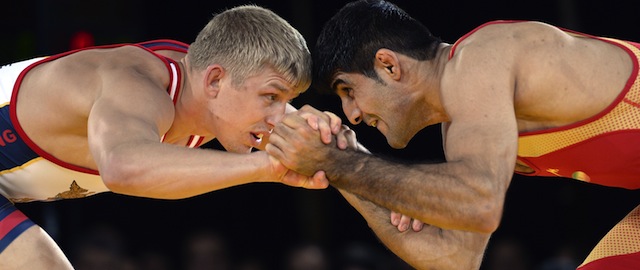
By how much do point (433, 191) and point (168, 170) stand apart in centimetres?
85

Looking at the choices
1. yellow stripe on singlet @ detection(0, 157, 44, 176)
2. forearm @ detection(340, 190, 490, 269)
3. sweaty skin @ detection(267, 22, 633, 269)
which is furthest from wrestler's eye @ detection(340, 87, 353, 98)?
yellow stripe on singlet @ detection(0, 157, 44, 176)

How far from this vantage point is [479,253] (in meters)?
3.79

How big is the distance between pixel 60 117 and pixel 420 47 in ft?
4.48

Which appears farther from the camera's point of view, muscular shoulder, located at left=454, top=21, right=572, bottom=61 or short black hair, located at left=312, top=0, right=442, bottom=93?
short black hair, located at left=312, top=0, right=442, bottom=93

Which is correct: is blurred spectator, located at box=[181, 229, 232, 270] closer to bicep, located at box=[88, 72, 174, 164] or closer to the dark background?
the dark background

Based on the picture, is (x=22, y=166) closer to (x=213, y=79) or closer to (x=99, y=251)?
(x=213, y=79)

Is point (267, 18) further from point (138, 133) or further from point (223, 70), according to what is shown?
point (138, 133)

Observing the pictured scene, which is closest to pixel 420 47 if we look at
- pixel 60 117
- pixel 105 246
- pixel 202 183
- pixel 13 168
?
pixel 202 183

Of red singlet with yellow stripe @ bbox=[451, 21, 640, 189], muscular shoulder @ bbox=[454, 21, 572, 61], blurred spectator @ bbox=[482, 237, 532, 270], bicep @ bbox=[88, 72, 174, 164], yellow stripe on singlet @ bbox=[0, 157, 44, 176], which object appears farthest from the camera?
blurred spectator @ bbox=[482, 237, 532, 270]

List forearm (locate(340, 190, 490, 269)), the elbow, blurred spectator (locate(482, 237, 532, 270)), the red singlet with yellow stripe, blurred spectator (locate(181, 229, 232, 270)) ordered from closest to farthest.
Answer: the elbow → the red singlet with yellow stripe → forearm (locate(340, 190, 490, 269)) → blurred spectator (locate(181, 229, 232, 270)) → blurred spectator (locate(482, 237, 532, 270))

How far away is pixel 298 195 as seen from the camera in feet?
26.5

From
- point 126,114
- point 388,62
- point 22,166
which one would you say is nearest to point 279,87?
point 388,62

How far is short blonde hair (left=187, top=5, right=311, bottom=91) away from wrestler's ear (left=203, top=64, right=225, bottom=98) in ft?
0.09

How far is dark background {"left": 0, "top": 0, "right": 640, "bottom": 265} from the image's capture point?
284 inches
